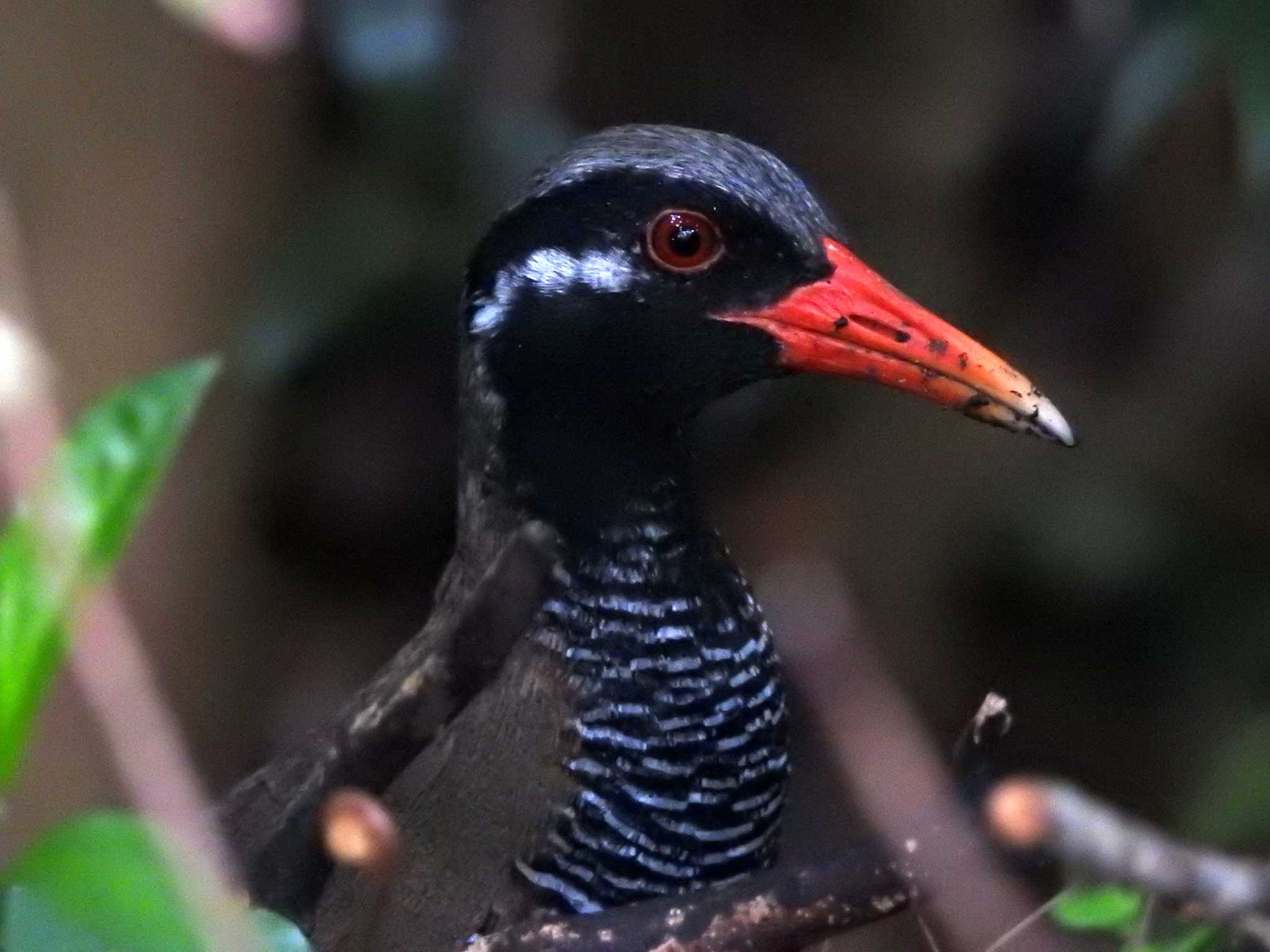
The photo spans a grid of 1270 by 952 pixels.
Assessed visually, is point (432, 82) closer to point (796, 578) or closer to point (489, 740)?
point (796, 578)

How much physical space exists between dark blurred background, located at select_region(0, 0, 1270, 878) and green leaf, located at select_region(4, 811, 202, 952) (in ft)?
6.67

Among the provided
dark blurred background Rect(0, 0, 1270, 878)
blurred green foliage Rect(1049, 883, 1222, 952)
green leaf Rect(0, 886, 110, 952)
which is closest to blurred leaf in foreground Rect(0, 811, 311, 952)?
green leaf Rect(0, 886, 110, 952)

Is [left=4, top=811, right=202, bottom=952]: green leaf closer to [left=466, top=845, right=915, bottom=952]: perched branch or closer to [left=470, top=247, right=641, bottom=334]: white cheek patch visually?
[left=466, top=845, right=915, bottom=952]: perched branch

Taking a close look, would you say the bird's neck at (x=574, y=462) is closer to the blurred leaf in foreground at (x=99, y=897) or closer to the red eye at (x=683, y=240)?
the red eye at (x=683, y=240)

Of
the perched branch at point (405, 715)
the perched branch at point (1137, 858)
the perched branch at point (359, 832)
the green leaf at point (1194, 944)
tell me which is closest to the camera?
the perched branch at point (1137, 858)

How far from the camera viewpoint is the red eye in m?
1.57

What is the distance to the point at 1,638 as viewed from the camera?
3.31ft

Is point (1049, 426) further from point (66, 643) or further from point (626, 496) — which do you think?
point (66, 643)

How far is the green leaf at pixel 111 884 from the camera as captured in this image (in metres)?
0.80

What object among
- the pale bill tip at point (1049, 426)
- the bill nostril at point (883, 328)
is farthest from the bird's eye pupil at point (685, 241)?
the pale bill tip at point (1049, 426)

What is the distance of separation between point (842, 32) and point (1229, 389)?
98 centimetres

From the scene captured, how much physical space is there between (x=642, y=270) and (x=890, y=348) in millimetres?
242

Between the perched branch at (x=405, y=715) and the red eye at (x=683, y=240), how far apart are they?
19.7 inches

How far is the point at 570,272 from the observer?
160cm
